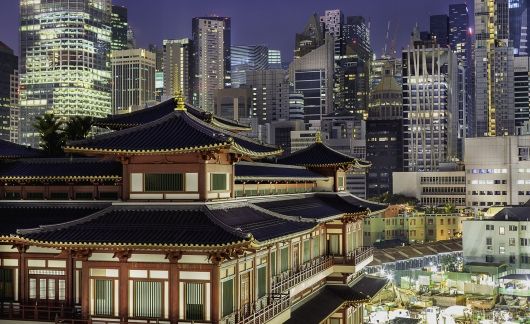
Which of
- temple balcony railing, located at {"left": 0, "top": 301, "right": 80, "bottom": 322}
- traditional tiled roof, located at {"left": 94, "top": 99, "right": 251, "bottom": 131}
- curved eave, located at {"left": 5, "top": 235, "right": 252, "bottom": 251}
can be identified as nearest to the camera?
curved eave, located at {"left": 5, "top": 235, "right": 252, "bottom": 251}

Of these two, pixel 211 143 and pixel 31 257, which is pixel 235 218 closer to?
pixel 211 143

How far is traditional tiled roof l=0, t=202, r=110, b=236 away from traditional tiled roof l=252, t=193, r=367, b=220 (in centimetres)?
922

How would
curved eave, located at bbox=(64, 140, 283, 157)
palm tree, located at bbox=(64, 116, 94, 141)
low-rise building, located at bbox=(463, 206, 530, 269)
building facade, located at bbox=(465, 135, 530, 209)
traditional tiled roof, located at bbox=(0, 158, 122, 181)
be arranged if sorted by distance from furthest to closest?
building facade, located at bbox=(465, 135, 530, 209) < low-rise building, located at bbox=(463, 206, 530, 269) < palm tree, located at bbox=(64, 116, 94, 141) < traditional tiled roof, located at bbox=(0, 158, 122, 181) < curved eave, located at bbox=(64, 140, 283, 157)

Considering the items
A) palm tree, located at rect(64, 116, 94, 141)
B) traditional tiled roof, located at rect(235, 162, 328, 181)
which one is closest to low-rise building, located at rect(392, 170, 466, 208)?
palm tree, located at rect(64, 116, 94, 141)

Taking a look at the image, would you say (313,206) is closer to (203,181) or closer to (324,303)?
(324,303)

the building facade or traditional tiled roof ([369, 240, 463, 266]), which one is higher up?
the building facade

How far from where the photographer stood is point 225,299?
2775cm

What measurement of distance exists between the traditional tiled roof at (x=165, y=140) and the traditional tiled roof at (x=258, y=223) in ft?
9.24

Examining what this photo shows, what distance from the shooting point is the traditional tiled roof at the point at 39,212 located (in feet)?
104

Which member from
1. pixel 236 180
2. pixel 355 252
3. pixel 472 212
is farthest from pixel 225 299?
pixel 472 212

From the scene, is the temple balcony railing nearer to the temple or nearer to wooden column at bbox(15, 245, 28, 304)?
the temple

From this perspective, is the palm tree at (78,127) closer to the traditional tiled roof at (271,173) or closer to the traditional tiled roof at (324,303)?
the traditional tiled roof at (271,173)

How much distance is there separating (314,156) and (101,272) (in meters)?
25.3

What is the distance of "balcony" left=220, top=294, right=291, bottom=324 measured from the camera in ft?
93.4
